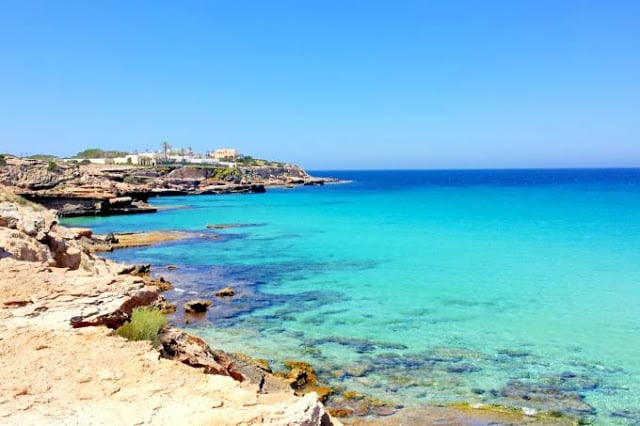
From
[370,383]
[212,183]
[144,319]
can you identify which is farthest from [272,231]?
[212,183]

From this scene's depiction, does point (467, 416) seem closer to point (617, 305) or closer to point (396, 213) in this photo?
point (617, 305)

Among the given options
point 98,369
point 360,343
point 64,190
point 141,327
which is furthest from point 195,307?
point 64,190

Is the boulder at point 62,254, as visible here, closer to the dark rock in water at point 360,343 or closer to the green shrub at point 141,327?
the green shrub at point 141,327

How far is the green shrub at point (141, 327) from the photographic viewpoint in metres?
9.57

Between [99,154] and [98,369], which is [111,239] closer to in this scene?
[98,369]

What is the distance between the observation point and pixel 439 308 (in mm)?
22516

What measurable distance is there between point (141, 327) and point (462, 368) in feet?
31.8

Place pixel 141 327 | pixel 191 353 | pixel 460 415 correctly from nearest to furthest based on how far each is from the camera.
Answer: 1. pixel 141 327
2. pixel 191 353
3. pixel 460 415

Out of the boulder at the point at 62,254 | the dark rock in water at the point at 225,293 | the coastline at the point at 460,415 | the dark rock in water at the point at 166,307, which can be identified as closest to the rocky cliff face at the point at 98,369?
the coastline at the point at 460,415

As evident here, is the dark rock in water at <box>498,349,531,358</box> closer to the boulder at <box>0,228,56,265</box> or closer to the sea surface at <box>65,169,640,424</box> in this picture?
the sea surface at <box>65,169,640,424</box>

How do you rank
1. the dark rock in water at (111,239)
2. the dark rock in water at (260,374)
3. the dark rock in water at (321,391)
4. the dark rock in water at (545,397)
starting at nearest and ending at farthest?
1. the dark rock in water at (545,397)
2. the dark rock in water at (260,374)
3. the dark rock in water at (321,391)
4. the dark rock in water at (111,239)

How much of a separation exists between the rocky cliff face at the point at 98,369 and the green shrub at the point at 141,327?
11.2 inches

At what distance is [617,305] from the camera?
74.5ft

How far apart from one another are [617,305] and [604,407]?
11466 mm
